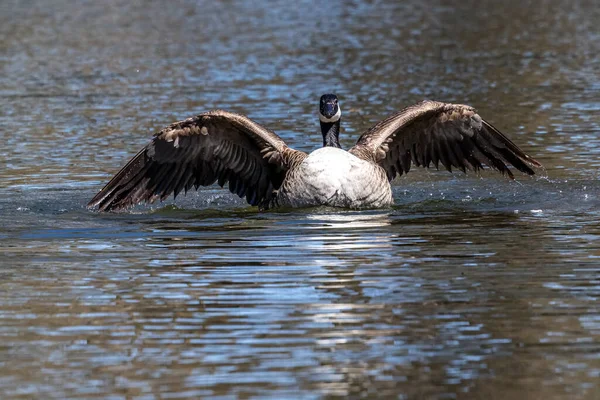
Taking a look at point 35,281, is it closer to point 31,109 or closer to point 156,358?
point 156,358

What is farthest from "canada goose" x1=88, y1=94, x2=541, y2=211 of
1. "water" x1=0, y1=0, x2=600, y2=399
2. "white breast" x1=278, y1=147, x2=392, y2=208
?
"water" x1=0, y1=0, x2=600, y2=399

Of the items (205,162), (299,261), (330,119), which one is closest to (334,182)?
(330,119)

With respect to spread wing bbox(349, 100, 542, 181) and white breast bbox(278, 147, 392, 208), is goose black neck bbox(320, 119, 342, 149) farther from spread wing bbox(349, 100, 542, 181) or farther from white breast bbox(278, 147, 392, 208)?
white breast bbox(278, 147, 392, 208)

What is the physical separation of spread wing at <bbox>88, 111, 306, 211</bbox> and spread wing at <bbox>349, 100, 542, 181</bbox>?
0.97 metres

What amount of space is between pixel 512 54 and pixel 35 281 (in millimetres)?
18588

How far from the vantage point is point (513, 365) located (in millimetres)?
6488

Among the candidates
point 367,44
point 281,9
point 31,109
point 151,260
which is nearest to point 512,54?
point 367,44

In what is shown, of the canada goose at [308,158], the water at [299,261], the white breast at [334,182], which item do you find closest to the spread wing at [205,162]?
the canada goose at [308,158]

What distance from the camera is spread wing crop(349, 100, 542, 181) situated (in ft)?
41.7

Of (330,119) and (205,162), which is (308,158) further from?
(205,162)

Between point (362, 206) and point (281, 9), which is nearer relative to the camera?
point (362, 206)

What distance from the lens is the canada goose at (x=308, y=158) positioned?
38.9ft

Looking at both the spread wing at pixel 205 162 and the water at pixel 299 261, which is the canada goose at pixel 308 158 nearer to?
the spread wing at pixel 205 162

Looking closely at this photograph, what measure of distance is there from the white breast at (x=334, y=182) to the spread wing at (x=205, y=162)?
400 millimetres
